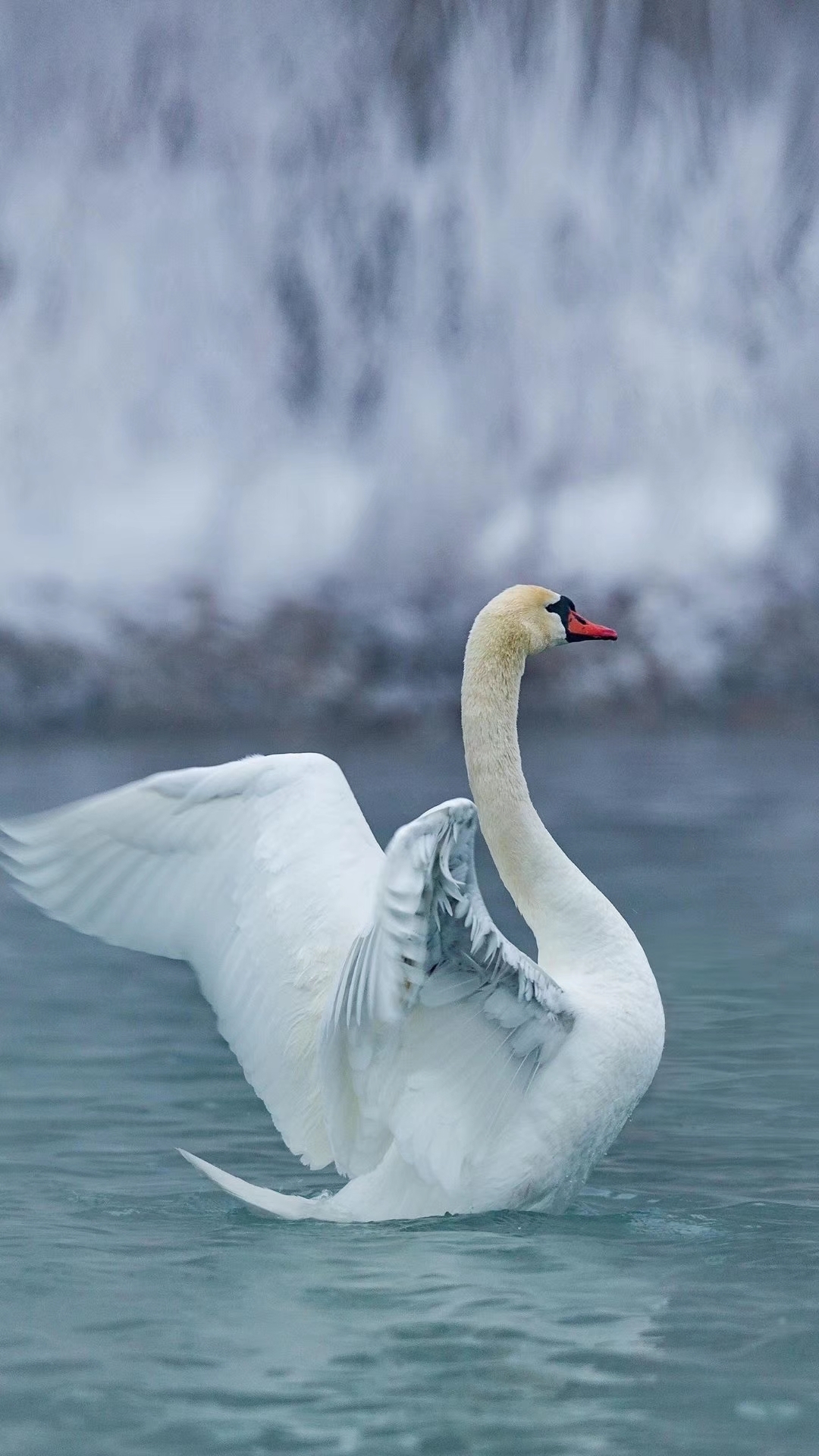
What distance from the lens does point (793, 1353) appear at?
5672 millimetres

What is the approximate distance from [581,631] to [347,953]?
1.86 m

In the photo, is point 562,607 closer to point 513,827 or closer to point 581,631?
point 581,631

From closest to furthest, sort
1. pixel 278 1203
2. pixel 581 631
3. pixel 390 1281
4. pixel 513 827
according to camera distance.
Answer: pixel 390 1281 → pixel 278 1203 → pixel 513 827 → pixel 581 631

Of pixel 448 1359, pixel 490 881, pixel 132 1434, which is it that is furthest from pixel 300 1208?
pixel 490 881

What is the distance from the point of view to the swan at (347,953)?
258 inches

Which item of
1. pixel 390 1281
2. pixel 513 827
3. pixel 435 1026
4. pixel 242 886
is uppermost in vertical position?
pixel 513 827

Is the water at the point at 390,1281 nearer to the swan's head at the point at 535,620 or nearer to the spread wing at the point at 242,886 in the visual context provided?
the spread wing at the point at 242,886

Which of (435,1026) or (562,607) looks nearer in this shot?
(435,1026)

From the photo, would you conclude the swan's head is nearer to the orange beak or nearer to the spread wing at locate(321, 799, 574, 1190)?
the orange beak

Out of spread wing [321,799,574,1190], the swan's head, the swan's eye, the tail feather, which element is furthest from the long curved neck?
the tail feather

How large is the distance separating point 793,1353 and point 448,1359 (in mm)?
935

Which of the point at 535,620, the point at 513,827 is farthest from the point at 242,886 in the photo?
the point at 535,620

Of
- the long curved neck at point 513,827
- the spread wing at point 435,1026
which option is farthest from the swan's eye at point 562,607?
the spread wing at point 435,1026

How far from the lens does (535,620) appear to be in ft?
24.6
